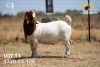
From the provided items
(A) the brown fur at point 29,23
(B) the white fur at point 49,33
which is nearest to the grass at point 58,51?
(B) the white fur at point 49,33

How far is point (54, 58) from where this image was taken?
15.7 m

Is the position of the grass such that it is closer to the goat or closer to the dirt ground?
the dirt ground

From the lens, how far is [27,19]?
15.5m

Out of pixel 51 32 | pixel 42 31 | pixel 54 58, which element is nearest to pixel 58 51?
pixel 54 58

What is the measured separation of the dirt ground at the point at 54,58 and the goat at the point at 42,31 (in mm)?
681

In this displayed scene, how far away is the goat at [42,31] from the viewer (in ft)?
50.7

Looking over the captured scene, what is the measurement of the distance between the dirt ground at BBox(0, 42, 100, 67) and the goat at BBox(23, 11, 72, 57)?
681 millimetres

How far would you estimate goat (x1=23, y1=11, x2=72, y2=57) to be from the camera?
15.5 m

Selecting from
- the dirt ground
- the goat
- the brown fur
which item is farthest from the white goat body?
the dirt ground

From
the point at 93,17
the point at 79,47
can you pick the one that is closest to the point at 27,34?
the point at 79,47

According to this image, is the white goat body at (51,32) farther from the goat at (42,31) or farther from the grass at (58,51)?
the grass at (58,51)

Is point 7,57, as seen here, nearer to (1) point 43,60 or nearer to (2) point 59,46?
(1) point 43,60

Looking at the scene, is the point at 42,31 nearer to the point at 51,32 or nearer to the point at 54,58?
the point at 51,32

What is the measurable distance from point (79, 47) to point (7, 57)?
17.4 ft
